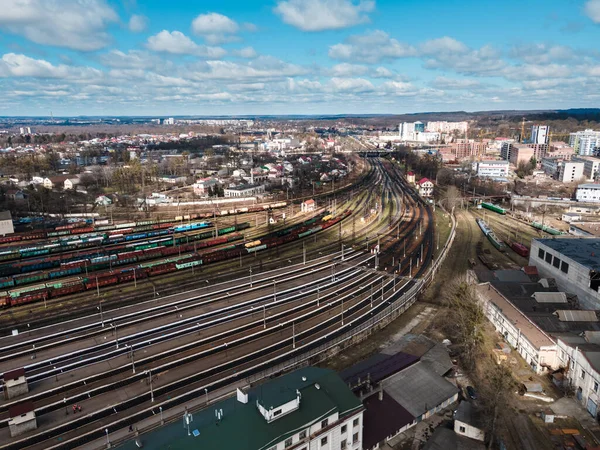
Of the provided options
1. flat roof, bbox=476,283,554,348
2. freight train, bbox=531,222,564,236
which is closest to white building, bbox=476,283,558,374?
flat roof, bbox=476,283,554,348

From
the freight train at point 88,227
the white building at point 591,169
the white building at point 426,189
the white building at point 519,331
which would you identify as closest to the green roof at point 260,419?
the white building at point 519,331

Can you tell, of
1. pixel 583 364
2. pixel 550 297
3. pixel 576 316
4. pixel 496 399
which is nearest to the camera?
pixel 496 399

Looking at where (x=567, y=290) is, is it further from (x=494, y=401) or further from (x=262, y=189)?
(x=262, y=189)

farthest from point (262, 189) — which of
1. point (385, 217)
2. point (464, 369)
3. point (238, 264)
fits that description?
point (464, 369)

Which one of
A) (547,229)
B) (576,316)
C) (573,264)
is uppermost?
(573,264)

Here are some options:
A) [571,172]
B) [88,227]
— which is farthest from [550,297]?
[571,172]

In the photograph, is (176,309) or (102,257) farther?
(102,257)

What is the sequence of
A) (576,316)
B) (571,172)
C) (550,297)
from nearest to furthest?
(576,316), (550,297), (571,172)

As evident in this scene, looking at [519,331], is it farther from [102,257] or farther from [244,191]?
[244,191]
